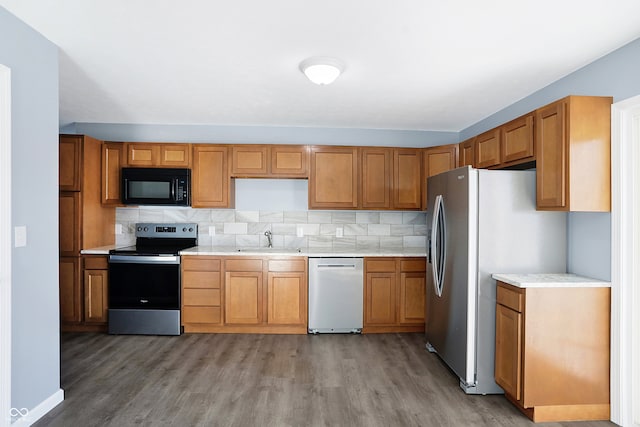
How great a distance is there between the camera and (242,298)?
3.89m

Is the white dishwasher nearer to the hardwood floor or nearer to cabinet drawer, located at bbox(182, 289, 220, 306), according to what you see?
the hardwood floor

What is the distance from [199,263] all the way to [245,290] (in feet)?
1.93

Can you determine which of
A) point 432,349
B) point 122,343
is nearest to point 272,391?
point 432,349

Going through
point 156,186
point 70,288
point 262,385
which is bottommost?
point 262,385

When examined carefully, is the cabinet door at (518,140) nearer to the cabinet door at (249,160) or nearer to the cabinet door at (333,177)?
the cabinet door at (333,177)

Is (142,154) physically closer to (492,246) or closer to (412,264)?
(412,264)

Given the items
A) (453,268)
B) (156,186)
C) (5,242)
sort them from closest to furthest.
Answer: (5,242)
(453,268)
(156,186)

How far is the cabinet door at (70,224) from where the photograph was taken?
380cm

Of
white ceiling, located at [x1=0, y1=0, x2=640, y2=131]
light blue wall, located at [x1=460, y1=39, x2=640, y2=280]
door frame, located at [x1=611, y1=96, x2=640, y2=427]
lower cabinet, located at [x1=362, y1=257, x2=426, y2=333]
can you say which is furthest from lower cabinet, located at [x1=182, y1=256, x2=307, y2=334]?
door frame, located at [x1=611, y1=96, x2=640, y2=427]

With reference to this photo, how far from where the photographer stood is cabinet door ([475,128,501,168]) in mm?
3062

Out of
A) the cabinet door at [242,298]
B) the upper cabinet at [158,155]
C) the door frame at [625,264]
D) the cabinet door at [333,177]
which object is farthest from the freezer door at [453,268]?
the upper cabinet at [158,155]

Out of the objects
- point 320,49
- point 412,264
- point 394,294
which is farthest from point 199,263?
point 320,49

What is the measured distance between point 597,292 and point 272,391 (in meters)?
2.36

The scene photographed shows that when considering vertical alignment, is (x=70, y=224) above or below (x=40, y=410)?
above
